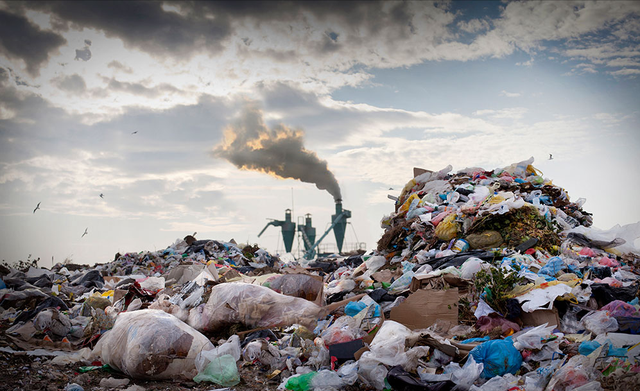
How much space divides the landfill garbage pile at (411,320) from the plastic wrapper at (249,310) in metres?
0.02

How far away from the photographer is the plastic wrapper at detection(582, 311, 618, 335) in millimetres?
4195

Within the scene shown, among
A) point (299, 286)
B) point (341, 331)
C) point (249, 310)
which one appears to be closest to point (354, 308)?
point (341, 331)

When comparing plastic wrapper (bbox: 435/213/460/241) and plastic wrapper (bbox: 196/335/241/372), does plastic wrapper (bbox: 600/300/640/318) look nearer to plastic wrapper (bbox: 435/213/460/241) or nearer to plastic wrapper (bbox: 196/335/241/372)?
plastic wrapper (bbox: 435/213/460/241)

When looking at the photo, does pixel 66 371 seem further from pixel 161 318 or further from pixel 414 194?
pixel 414 194

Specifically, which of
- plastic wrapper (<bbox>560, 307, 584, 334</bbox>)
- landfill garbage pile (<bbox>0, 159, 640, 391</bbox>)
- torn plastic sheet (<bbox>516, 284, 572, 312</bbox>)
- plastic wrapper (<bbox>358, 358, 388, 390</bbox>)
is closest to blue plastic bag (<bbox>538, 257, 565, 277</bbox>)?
landfill garbage pile (<bbox>0, 159, 640, 391</bbox>)

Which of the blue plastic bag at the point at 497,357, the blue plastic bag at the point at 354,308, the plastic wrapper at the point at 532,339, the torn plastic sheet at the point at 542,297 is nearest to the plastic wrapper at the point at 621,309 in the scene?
the torn plastic sheet at the point at 542,297

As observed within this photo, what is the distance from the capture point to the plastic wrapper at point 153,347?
425 centimetres

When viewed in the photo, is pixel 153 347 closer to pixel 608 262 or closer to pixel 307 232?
pixel 608 262

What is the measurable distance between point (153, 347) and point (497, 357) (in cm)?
302

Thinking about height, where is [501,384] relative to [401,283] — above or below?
below

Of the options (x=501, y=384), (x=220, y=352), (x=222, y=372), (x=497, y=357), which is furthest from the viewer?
(x=220, y=352)

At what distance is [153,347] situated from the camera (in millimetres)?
4301

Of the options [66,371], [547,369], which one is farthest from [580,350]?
[66,371]

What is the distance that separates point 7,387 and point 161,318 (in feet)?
4.37
